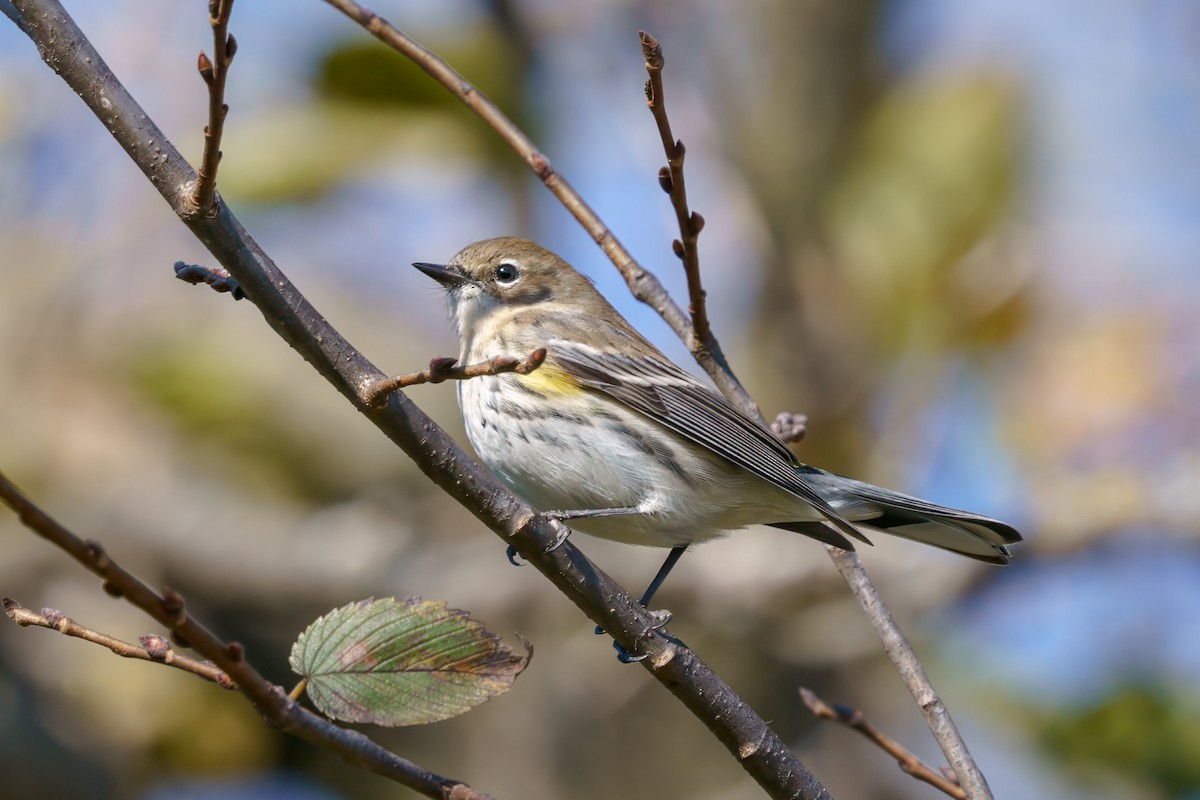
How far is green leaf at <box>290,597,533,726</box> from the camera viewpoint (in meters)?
1.68

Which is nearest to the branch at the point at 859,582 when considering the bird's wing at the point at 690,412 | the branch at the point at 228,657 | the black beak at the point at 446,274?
the bird's wing at the point at 690,412

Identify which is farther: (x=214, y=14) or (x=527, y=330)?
(x=527, y=330)

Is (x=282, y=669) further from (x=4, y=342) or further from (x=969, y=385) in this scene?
(x=969, y=385)

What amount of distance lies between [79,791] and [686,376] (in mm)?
2819

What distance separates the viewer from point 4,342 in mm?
6371

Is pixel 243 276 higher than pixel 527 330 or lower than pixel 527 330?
lower

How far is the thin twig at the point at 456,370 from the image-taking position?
1558mm

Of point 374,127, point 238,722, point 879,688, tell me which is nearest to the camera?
point 238,722

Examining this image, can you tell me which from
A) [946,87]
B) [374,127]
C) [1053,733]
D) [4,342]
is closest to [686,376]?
[1053,733]

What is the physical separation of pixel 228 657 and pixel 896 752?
1579 mm

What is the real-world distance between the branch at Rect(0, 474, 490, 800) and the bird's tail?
1932 millimetres

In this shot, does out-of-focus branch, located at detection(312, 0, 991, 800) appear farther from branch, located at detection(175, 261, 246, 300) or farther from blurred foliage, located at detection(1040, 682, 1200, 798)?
blurred foliage, located at detection(1040, 682, 1200, 798)

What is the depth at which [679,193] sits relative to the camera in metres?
2.32

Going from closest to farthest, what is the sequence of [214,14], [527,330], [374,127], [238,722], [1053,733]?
1. [214,14]
2. [527,330]
3. [1053,733]
4. [238,722]
5. [374,127]
